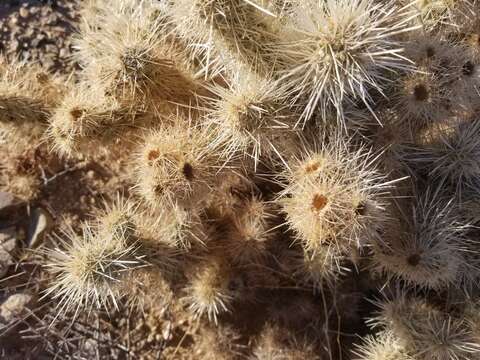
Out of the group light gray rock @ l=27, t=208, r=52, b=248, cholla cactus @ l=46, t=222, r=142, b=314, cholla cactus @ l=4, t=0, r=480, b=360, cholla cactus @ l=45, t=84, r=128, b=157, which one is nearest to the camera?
cholla cactus @ l=4, t=0, r=480, b=360

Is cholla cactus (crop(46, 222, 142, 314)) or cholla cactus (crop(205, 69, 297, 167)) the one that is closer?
cholla cactus (crop(205, 69, 297, 167))

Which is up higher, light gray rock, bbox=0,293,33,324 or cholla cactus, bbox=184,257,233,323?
cholla cactus, bbox=184,257,233,323

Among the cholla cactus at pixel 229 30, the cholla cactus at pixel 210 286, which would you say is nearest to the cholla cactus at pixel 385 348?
the cholla cactus at pixel 210 286

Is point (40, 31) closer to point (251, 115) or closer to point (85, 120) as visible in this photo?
point (85, 120)

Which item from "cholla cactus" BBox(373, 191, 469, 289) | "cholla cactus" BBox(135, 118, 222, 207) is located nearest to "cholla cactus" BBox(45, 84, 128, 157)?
"cholla cactus" BBox(135, 118, 222, 207)

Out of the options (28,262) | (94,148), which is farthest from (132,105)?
(28,262)

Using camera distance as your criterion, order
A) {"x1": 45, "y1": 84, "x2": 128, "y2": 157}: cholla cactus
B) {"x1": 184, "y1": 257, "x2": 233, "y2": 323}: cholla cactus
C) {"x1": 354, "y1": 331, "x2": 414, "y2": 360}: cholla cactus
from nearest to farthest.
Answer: {"x1": 45, "y1": 84, "x2": 128, "y2": 157}: cholla cactus, {"x1": 354, "y1": 331, "x2": 414, "y2": 360}: cholla cactus, {"x1": 184, "y1": 257, "x2": 233, "y2": 323}: cholla cactus

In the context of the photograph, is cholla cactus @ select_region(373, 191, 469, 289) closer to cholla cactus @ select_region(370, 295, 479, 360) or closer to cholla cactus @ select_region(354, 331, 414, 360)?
cholla cactus @ select_region(370, 295, 479, 360)

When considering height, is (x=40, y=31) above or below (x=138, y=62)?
below

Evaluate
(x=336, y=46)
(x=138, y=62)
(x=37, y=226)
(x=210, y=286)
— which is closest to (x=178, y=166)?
(x=138, y=62)

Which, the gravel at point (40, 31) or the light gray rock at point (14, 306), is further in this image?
Answer: the gravel at point (40, 31)

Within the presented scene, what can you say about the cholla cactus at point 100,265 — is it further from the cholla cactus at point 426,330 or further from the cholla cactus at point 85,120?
the cholla cactus at point 426,330
